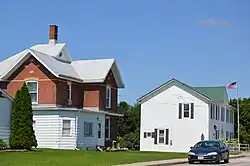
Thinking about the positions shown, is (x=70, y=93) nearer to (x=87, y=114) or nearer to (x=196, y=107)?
(x=87, y=114)

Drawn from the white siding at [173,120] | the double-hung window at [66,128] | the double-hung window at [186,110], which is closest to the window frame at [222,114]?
the white siding at [173,120]

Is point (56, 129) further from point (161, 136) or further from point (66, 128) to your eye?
point (161, 136)

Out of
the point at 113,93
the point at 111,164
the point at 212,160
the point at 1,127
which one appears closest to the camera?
the point at 111,164

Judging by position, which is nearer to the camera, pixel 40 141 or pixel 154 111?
pixel 40 141

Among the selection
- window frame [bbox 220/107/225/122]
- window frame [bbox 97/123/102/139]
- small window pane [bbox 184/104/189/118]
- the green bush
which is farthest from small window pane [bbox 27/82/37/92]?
window frame [bbox 220/107/225/122]

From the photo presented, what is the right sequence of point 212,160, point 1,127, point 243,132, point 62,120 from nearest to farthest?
point 212,160 → point 1,127 → point 62,120 → point 243,132

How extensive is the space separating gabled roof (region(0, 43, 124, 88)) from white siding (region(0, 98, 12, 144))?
8.41m

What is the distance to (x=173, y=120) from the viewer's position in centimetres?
6009

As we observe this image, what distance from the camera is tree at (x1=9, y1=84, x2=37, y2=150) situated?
36.2m

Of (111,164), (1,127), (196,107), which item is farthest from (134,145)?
(111,164)

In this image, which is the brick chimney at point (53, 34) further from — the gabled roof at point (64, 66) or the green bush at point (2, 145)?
the green bush at point (2, 145)

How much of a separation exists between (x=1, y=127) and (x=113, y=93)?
17.3 m

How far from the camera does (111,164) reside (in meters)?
28.6

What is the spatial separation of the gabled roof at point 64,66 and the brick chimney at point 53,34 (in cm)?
54
